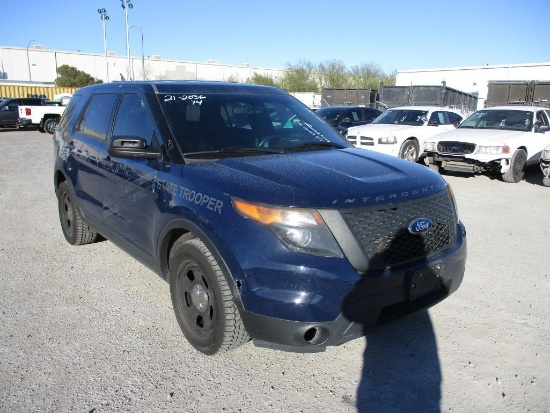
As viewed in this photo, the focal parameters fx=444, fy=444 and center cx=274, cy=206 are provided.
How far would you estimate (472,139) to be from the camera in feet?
31.9

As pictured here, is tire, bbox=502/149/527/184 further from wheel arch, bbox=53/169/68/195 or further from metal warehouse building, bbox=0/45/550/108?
metal warehouse building, bbox=0/45/550/108

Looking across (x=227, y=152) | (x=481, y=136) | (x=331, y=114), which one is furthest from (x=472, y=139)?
(x=227, y=152)

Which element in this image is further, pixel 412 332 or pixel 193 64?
pixel 193 64

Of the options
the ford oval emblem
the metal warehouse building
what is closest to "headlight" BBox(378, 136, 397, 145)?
the ford oval emblem

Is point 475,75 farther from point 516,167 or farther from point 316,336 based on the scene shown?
point 316,336

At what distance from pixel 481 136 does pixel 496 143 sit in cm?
44

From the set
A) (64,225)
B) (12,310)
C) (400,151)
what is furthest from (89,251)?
(400,151)

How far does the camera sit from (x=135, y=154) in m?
3.08

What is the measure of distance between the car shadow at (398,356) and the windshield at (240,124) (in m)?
1.39

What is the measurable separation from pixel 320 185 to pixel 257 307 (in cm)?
79

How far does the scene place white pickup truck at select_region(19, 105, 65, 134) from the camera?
21.8 meters

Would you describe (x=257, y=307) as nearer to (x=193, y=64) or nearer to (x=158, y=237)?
(x=158, y=237)

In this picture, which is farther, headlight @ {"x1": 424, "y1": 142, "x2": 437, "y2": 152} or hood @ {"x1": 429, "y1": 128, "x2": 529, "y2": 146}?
headlight @ {"x1": 424, "y1": 142, "x2": 437, "y2": 152}

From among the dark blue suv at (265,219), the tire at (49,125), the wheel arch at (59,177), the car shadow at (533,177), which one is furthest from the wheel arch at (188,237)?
the tire at (49,125)
